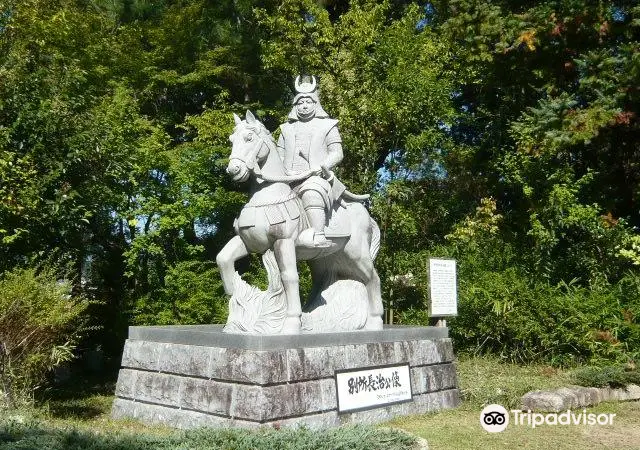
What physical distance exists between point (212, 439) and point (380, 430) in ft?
4.17

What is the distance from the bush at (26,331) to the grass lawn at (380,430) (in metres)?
0.37

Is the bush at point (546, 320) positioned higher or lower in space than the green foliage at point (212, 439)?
higher

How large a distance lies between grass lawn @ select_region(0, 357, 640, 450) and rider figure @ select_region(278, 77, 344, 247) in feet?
7.48

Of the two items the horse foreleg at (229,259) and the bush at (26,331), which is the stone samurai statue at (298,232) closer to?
the horse foreleg at (229,259)

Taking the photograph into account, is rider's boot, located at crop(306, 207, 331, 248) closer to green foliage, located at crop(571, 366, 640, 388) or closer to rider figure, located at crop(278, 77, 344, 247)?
rider figure, located at crop(278, 77, 344, 247)

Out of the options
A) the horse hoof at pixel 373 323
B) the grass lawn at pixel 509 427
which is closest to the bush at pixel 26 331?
the horse hoof at pixel 373 323

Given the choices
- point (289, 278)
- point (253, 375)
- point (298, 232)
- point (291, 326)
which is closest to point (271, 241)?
point (298, 232)

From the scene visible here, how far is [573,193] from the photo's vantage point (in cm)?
1296

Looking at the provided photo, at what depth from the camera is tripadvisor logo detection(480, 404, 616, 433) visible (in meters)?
7.29

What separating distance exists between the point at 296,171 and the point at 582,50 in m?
7.40

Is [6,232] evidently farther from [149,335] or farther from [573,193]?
[573,193]

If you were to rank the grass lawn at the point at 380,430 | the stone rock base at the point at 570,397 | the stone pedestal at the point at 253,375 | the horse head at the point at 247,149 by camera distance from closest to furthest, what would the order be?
1. the grass lawn at the point at 380,430
2. the stone pedestal at the point at 253,375
3. the horse head at the point at 247,149
4. the stone rock base at the point at 570,397

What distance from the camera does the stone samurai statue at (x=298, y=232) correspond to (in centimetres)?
722

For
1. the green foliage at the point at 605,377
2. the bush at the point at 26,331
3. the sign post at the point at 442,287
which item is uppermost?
the sign post at the point at 442,287
